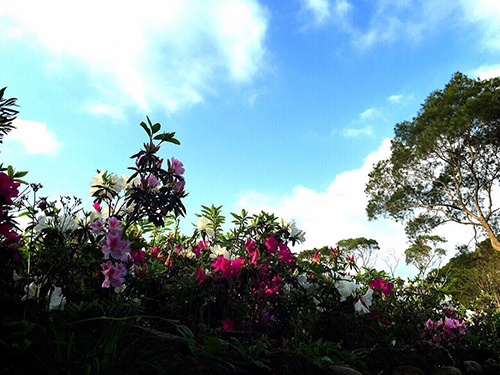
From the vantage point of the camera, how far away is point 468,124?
16.4 meters

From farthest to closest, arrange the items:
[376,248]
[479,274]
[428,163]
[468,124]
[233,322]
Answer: [376,248], [428,163], [468,124], [479,274], [233,322]

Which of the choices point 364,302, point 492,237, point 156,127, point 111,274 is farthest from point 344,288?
point 492,237

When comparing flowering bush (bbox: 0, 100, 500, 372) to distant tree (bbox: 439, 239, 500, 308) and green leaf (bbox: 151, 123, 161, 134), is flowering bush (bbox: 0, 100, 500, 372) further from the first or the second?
distant tree (bbox: 439, 239, 500, 308)

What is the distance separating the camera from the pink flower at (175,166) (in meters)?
2.64

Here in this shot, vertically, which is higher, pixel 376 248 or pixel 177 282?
pixel 376 248

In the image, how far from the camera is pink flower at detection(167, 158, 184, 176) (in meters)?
2.64

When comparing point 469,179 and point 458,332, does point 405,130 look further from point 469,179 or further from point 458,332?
point 458,332

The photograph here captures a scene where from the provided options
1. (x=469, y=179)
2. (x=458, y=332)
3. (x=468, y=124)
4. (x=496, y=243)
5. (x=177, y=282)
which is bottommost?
(x=458, y=332)

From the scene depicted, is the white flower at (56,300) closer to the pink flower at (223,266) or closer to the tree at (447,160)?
the pink flower at (223,266)

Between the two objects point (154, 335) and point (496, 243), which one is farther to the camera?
point (496, 243)

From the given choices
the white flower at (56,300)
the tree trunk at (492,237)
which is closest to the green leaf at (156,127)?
the white flower at (56,300)

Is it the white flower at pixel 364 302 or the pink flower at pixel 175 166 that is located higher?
the pink flower at pixel 175 166

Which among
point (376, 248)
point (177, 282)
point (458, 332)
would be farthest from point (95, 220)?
point (376, 248)

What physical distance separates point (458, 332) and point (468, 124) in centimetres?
1494
